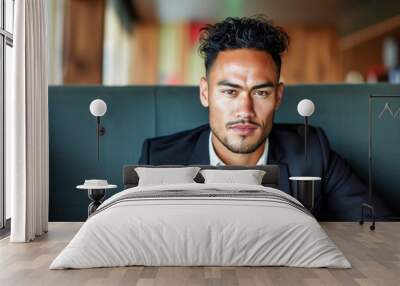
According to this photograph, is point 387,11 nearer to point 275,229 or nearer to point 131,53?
point 131,53

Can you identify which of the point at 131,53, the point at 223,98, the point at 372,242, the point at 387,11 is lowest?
the point at 372,242

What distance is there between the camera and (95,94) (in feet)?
22.3

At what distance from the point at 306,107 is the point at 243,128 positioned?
0.68 meters

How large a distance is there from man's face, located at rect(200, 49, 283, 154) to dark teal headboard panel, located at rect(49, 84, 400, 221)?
191mm

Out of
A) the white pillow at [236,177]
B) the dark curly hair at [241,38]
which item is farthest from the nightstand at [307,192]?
the dark curly hair at [241,38]

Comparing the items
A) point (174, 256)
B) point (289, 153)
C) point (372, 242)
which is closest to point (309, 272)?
point (174, 256)

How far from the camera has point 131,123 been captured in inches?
267

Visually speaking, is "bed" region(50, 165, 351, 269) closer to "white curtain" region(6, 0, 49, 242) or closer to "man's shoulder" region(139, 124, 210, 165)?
"white curtain" region(6, 0, 49, 242)

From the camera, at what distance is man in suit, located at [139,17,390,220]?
21.5ft

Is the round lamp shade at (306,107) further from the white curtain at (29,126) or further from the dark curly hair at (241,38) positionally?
the white curtain at (29,126)

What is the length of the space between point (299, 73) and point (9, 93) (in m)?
Answer: 3.51

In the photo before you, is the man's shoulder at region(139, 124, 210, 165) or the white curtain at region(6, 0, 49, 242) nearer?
the white curtain at region(6, 0, 49, 242)

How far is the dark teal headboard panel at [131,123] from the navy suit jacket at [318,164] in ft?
0.38

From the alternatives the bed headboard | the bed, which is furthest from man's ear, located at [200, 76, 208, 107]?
the bed
